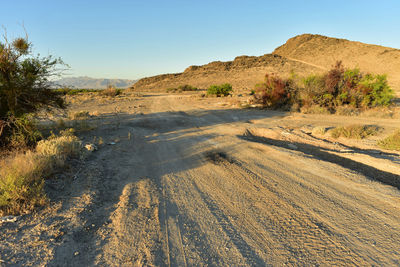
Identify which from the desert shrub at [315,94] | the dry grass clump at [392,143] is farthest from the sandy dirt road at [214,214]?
the desert shrub at [315,94]

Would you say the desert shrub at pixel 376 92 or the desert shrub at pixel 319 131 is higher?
the desert shrub at pixel 376 92

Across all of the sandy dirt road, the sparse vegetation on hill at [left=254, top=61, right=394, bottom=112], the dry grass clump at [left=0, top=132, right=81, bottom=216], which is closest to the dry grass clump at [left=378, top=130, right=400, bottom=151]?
the sandy dirt road

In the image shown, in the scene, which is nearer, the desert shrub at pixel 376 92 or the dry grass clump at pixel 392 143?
the dry grass clump at pixel 392 143

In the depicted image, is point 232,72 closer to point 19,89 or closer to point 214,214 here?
point 19,89

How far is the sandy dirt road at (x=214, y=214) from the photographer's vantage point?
2521 mm

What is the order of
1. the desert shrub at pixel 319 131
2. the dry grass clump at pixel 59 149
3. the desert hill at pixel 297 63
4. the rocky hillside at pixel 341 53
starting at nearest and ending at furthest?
the dry grass clump at pixel 59 149 < the desert shrub at pixel 319 131 < the rocky hillside at pixel 341 53 < the desert hill at pixel 297 63

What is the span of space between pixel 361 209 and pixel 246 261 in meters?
2.23

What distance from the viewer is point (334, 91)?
13625 mm

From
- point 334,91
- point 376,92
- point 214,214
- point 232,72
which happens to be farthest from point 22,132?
point 232,72

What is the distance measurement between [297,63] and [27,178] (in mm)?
66329

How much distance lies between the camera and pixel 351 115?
12.0 metres

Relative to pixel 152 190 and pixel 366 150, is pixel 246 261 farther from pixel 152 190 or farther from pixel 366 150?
pixel 366 150

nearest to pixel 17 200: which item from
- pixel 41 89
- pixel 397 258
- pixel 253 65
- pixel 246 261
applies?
pixel 246 261

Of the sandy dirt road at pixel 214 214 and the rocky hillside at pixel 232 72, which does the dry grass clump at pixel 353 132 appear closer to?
the sandy dirt road at pixel 214 214
